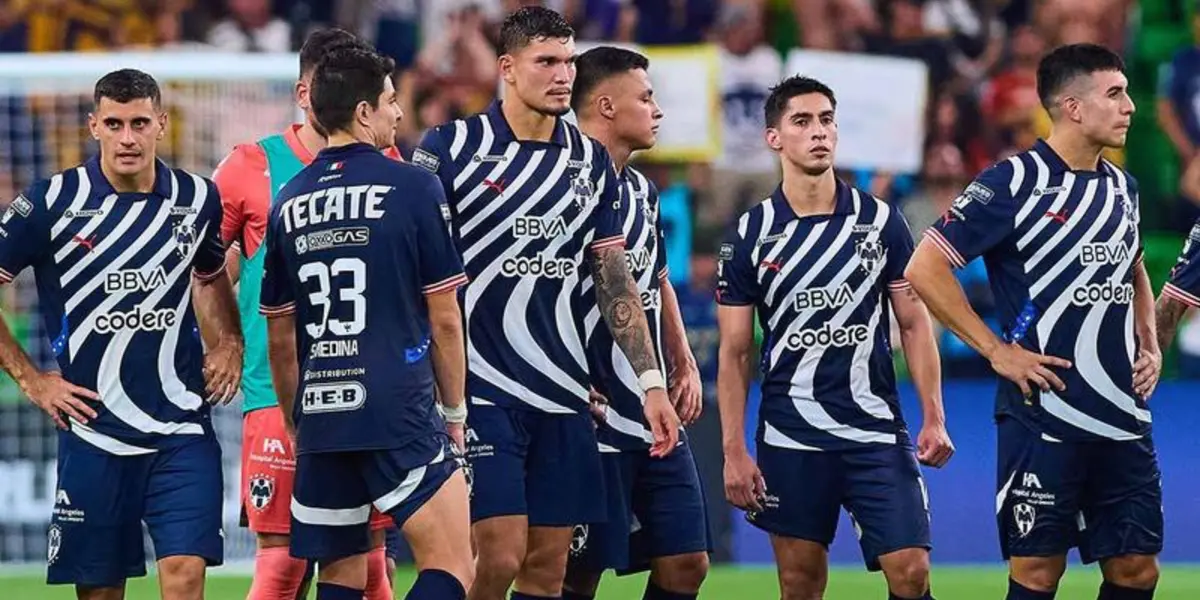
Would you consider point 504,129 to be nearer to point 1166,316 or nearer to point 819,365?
point 819,365

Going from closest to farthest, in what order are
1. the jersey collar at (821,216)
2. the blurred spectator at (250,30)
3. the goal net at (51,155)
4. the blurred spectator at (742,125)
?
1. the jersey collar at (821,216)
2. the goal net at (51,155)
3. the blurred spectator at (742,125)
4. the blurred spectator at (250,30)

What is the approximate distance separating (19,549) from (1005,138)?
23.4 feet

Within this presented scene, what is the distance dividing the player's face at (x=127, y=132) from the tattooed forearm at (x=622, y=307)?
66.8 inches

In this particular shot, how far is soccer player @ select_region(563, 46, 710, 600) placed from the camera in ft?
29.5

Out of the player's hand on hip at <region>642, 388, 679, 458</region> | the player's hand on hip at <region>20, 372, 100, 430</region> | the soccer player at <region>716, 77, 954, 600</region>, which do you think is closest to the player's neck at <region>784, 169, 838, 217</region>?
the soccer player at <region>716, 77, 954, 600</region>

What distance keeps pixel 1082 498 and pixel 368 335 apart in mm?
2973

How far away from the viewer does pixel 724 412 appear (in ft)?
29.9

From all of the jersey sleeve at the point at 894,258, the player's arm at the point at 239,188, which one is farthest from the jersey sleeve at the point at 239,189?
the jersey sleeve at the point at 894,258

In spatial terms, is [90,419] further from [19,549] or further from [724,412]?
[19,549]

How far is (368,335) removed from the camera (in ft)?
24.1

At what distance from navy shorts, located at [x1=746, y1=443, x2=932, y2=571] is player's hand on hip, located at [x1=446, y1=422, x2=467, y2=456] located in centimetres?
181

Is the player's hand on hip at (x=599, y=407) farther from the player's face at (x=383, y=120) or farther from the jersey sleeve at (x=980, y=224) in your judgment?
the player's face at (x=383, y=120)

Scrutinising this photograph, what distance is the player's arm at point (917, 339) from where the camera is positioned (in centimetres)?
893

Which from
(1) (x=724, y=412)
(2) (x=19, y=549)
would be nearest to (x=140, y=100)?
(1) (x=724, y=412)
